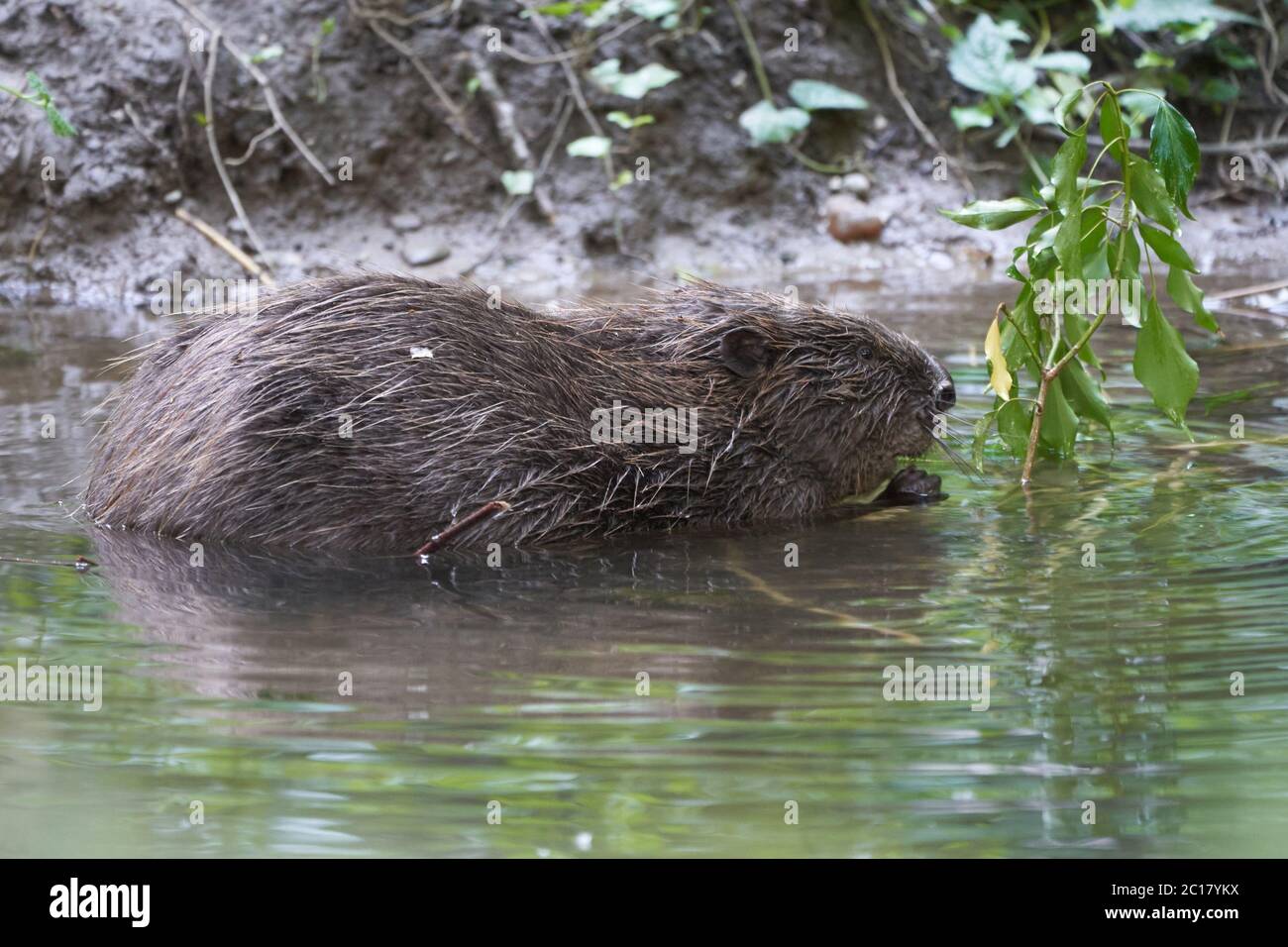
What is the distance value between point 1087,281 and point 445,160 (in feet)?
17.9

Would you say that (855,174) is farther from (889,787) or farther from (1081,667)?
(889,787)

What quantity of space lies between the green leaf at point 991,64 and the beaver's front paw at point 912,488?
16.7 feet

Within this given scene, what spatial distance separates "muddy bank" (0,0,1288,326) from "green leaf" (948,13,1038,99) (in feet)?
1.89

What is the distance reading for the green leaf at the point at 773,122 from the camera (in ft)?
31.1

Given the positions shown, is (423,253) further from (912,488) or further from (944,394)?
(912,488)

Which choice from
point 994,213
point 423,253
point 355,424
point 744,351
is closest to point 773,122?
point 423,253

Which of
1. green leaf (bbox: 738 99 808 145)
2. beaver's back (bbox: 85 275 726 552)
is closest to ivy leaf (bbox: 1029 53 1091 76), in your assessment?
green leaf (bbox: 738 99 808 145)

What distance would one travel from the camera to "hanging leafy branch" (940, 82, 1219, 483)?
451 cm

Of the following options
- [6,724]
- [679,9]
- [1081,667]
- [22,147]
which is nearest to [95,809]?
[6,724]

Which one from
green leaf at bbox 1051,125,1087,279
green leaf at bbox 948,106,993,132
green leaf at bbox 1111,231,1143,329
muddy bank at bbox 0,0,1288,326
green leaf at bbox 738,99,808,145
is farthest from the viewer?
green leaf at bbox 948,106,993,132

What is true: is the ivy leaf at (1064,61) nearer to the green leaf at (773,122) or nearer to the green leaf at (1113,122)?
the green leaf at (773,122)

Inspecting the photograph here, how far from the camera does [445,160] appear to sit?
30.8ft

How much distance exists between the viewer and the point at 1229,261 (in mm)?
9398

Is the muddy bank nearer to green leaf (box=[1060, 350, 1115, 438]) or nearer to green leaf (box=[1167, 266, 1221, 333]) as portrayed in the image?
green leaf (box=[1060, 350, 1115, 438])
